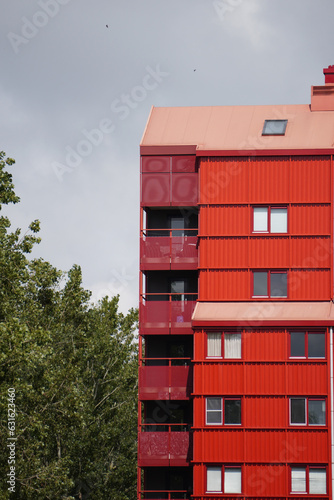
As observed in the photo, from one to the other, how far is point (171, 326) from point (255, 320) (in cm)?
458

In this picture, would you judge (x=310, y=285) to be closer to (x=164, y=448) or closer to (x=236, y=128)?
(x=236, y=128)

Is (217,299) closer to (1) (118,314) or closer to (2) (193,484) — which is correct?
(2) (193,484)

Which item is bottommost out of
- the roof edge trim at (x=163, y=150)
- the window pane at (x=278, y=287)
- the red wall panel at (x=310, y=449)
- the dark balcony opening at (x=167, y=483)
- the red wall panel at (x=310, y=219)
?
the dark balcony opening at (x=167, y=483)

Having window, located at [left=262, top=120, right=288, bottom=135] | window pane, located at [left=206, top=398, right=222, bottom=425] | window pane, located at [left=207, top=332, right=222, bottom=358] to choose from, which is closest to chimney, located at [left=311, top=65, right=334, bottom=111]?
window, located at [left=262, top=120, right=288, bottom=135]

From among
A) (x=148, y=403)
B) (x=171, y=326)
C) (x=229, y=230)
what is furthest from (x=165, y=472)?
(x=229, y=230)

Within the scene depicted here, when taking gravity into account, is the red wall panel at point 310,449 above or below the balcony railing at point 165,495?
above

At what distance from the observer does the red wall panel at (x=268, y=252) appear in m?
51.0

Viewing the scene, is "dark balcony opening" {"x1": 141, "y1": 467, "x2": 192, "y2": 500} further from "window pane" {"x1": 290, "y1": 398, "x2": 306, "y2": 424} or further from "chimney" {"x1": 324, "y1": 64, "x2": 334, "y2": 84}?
"chimney" {"x1": 324, "y1": 64, "x2": 334, "y2": 84}

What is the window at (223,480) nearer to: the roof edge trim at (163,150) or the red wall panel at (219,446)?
A: the red wall panel at (219,446)

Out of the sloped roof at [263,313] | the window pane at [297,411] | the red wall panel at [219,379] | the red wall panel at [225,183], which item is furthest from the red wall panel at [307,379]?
the red wall panel at [225,183]

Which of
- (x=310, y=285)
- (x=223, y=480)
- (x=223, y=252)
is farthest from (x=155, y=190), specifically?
(x=223, y=480)

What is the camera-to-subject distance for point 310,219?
51219 mm

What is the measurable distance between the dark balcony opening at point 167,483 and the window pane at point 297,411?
629 centimetres

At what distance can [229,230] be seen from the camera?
169ft
